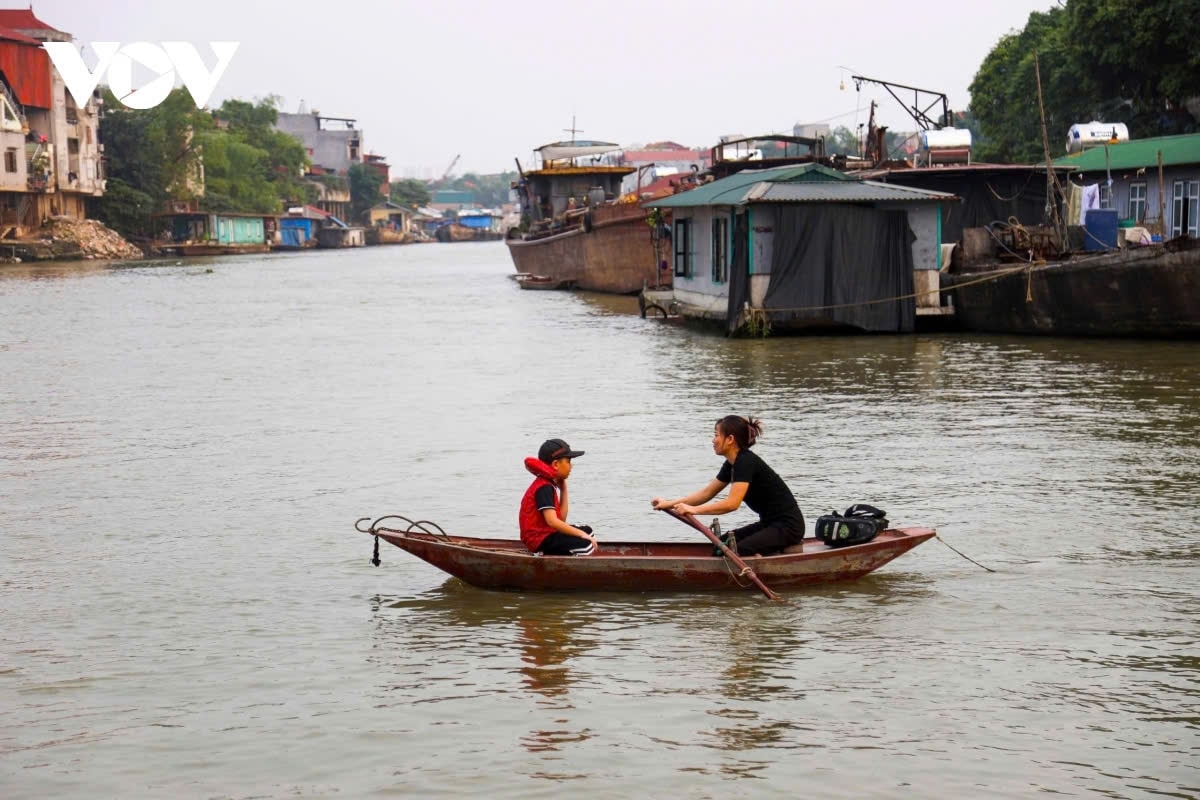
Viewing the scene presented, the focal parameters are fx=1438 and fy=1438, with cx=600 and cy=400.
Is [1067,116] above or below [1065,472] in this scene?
above

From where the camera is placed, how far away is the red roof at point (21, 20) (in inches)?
3061

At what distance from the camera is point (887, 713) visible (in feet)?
22.4

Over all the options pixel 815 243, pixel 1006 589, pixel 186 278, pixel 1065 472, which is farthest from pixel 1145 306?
pixel 186 278

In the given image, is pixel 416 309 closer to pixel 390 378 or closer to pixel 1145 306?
pixel 390 378

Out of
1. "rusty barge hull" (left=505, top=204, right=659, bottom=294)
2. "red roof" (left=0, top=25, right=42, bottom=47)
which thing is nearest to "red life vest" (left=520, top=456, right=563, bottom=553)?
"rusty barge hull" (left=505, top=204, right=659, bottom=294)

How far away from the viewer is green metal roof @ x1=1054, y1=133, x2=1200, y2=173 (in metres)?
31.3

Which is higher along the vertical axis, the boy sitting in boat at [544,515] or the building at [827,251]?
the building at [827,251]

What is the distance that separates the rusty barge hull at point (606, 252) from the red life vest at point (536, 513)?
26090mm

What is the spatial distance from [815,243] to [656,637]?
58.4 feet

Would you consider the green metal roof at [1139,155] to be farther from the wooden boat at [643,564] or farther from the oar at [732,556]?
the oar at [732,556]

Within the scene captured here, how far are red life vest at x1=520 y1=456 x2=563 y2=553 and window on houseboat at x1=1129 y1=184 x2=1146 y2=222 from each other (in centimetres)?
2745

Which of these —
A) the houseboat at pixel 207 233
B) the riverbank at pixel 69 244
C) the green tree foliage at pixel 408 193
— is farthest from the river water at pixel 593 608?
the green tree foliage at pixel 408 193

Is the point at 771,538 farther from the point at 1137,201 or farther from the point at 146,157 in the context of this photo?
the point at 146,157

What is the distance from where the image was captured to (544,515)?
8867mm
